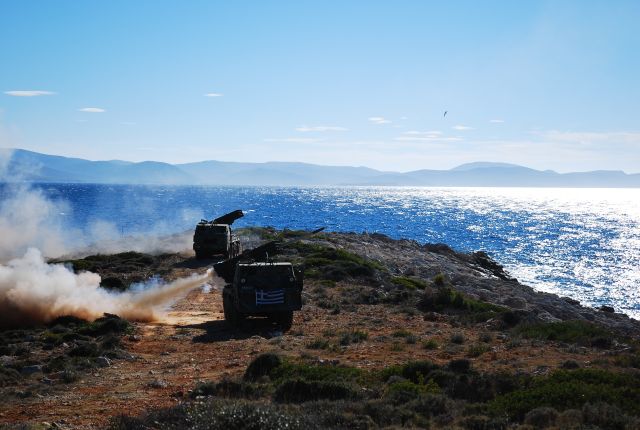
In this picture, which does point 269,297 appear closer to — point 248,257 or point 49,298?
point 248,257

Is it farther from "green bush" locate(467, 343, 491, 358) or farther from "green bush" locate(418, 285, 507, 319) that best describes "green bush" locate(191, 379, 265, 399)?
"green bush" locate(418, 285, 507, 319)

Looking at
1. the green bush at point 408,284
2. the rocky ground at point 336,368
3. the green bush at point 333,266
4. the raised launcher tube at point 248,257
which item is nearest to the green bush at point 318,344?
the rocky ground at point 336,368

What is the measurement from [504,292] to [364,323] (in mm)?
20379

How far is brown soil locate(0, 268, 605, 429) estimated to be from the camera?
13367mm

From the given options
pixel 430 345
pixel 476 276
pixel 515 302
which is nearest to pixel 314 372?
pixel 430 345

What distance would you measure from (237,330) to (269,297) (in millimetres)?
1879

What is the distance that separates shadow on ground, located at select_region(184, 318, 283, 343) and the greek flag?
104 centimetres

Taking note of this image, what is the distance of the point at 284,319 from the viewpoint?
75.9 ft

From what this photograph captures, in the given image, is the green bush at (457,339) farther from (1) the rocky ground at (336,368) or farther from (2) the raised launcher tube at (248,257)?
(2) the raised launcher tube at (248,257)

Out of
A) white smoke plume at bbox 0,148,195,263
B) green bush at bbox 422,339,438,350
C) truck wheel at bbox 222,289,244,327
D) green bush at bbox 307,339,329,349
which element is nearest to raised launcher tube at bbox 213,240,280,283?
truck wheel at bbox 222,289,244,327

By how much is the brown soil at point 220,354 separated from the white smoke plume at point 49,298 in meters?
2.09

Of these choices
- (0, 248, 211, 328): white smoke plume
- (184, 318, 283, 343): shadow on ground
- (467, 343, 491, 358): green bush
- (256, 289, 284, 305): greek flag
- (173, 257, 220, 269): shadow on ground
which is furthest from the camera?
(173, 257, 220, 269): shadow on ground

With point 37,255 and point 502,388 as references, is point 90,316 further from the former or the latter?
point 502,388

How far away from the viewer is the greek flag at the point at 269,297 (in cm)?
2230
